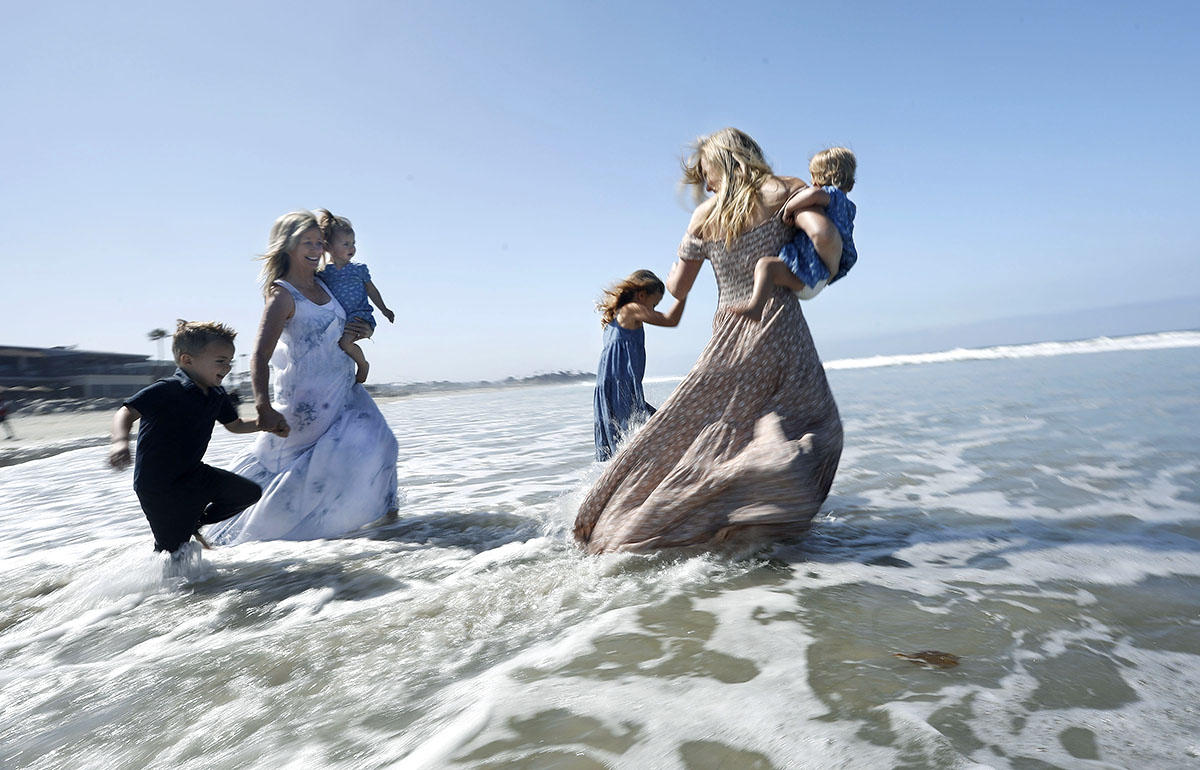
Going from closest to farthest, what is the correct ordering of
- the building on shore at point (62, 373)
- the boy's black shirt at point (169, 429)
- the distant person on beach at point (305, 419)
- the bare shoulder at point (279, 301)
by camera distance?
the boy's black shirt at point (169, 429) → the bare shoulder at point (279, 301) → the distant person on beach at point (305, 419) → the building on shore at point (62, 373)

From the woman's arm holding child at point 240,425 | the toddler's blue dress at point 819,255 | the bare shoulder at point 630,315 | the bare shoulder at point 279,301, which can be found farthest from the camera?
the bare shoulder at point 630,315

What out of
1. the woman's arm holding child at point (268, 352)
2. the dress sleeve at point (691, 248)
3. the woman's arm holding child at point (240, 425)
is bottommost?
the woman's arm holding child at point (240, 425)

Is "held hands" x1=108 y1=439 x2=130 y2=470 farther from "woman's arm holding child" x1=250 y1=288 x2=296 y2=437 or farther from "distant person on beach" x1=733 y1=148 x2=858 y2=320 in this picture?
"distant person on beach" x1=733 y1=148 x2=858 y2=320

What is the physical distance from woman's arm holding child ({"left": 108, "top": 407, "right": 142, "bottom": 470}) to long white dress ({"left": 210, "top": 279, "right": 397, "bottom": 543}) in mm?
869

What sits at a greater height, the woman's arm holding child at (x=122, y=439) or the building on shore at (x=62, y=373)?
the building on shore at (x=62, y=373)

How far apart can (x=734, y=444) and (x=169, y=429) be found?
2860mm

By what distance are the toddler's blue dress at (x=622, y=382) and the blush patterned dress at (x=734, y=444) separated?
48.3 inches

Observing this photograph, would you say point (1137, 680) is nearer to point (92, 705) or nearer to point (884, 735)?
point (884, 735)

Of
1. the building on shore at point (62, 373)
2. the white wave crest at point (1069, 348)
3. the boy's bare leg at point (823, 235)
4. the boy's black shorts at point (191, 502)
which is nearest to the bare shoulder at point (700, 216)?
the boy's bare leg at point (823, 235)

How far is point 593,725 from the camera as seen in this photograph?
1.66 meters

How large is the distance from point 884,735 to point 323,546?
3.44m

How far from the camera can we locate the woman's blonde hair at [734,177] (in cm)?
304

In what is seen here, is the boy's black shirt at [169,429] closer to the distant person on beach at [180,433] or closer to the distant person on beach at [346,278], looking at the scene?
the distant person on beach at [180,433]

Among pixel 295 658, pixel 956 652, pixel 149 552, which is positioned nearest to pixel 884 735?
pixel 956 652
